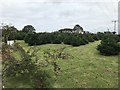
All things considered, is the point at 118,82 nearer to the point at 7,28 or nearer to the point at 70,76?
the point at 70,76

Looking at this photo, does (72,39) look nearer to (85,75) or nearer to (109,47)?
(109,47)

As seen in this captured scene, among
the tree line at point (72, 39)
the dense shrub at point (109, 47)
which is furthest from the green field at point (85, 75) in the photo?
the tree line at point (72, 39)

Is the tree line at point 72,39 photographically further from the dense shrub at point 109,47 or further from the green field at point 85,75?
the green field at point 85,75

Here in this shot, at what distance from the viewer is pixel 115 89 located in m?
14.4

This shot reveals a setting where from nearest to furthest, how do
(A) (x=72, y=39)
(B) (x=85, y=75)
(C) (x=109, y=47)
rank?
(B) (x=85, y=75) < (C) (x=109, y=47) < (A) (x=72, y=39)

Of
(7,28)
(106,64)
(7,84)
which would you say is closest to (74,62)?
(106,64)

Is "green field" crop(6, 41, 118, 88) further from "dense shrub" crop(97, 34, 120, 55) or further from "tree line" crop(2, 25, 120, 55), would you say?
"tree line" crop(2, 25, 120, 55)

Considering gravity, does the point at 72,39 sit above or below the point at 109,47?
above

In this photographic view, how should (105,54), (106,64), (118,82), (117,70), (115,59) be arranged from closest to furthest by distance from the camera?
1. (118,82)
2. (117,70)
3. (106,64)
4. (115,59)
5. (105,54)

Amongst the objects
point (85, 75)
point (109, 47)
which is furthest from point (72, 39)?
point (85, 75)

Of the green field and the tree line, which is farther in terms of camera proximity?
the tree line

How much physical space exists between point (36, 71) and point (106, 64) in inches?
236

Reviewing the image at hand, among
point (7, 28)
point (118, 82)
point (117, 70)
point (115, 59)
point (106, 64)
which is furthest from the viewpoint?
point (7, 28)

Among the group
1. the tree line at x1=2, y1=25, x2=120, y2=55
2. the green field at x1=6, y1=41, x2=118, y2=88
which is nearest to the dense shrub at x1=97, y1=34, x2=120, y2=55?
the tree line at x1=2, y1=25, x2=120, y2=55
